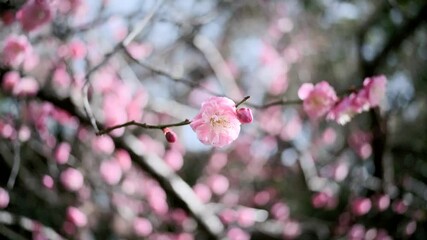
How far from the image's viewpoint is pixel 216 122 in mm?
1510

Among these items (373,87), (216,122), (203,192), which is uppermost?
(203,192)

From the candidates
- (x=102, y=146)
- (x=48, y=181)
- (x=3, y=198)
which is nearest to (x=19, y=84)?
(x=3, y=198)

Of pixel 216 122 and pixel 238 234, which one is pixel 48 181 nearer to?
pixel 238 234

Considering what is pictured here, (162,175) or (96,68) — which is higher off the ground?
(162,175)

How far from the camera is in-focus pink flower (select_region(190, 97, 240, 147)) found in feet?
4.91

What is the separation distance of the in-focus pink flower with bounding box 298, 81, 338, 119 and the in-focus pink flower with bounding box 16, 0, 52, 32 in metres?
0.97

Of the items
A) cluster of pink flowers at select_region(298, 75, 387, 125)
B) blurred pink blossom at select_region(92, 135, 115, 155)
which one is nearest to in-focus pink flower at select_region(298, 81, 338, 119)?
cluster of pink flowers at select_region(298, 75, 387, 125)

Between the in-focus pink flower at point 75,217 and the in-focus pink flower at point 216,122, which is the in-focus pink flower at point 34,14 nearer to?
the in-focus pink flower at point 216,122

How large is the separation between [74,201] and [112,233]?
322 millimetres

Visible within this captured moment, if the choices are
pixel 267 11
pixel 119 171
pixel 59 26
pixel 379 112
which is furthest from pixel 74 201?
pixel 267 11

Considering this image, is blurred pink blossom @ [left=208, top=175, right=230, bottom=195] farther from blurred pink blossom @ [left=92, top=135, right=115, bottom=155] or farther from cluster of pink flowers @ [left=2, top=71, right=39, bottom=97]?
cluster of pink flowers @ [left=2, top=71, right=39, bottom=97]

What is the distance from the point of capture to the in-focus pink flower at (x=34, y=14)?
2.31 metres

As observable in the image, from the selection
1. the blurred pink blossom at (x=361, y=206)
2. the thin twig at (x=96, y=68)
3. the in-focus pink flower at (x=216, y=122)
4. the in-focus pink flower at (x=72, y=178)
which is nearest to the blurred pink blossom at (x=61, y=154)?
the in-focus pink flower at (x=72, y=178)

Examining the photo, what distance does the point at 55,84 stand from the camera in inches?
109
